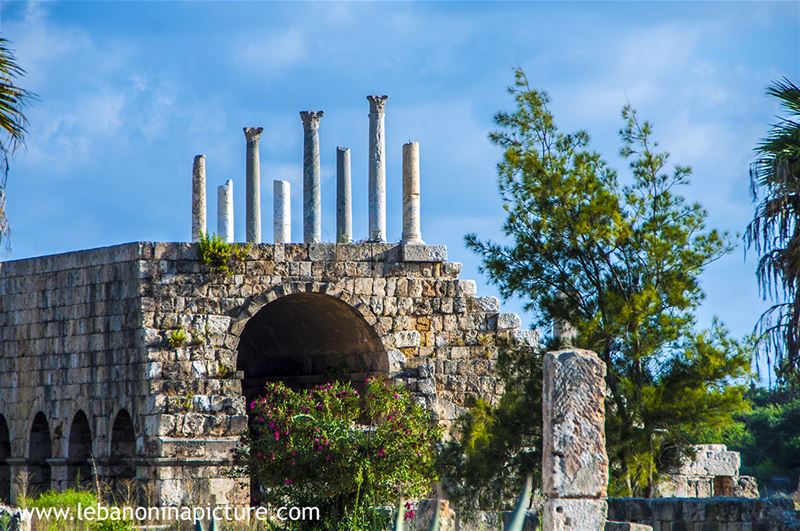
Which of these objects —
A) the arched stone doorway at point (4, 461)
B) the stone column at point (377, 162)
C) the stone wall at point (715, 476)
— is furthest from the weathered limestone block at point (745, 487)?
the arched stone doorway at point (4, 461)

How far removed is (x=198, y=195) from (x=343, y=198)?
13.1ft

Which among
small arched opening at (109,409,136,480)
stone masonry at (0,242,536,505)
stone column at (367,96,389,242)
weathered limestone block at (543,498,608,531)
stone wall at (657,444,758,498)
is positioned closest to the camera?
weathered limestone block at (543,498,608,531)

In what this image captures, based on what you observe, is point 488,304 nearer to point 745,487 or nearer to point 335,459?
point 745,487

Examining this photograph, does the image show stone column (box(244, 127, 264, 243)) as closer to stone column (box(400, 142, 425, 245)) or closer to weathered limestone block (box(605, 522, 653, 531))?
stone column (box(400, 142, 425, 245))

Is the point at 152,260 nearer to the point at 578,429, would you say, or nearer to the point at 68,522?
the point at 68,522

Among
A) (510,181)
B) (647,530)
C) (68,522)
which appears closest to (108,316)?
(68,522)

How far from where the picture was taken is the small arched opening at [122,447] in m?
23.1

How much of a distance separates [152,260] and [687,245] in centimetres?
853

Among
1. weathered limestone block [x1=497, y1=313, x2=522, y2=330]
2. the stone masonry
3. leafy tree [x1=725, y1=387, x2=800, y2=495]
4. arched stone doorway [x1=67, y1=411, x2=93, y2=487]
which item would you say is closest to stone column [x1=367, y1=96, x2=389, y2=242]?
the stone masonry

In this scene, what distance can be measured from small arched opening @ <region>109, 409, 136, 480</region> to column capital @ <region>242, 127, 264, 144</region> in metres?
6.58

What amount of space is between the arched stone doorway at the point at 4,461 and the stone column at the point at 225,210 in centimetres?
548

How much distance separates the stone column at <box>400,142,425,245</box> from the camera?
24750mm

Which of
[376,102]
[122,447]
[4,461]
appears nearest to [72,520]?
[122,447]

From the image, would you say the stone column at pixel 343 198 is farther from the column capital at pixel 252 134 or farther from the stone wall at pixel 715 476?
the stone wall at pixel 715 476
